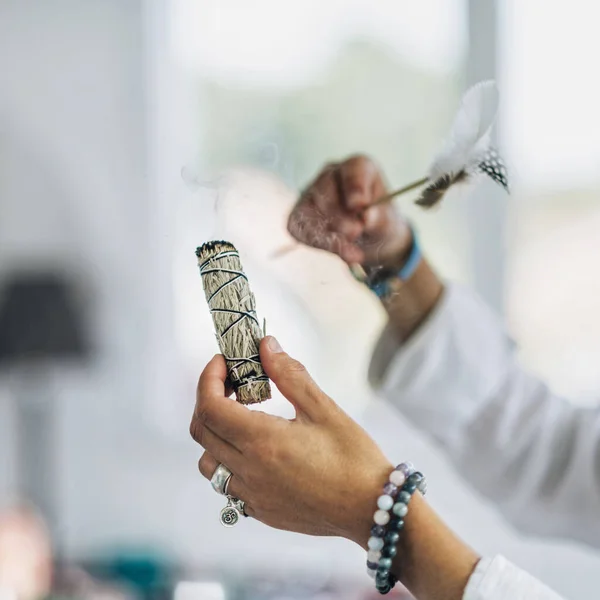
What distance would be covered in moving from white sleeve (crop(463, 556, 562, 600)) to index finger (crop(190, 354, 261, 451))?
0.41 ft

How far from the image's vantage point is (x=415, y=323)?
1.93 feet

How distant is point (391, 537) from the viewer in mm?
343

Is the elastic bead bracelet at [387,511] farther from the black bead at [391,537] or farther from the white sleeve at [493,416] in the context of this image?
the white sleeve at [493,416]

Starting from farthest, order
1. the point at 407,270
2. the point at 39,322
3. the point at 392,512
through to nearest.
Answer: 1. the point at 39,322
2. the point at 407,270
3. the point at 392,512

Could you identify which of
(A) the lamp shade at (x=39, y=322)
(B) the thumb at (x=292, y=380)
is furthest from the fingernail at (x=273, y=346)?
(A) the lamp shade at (x=39, y=322)

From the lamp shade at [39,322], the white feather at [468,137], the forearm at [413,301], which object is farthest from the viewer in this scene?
the lamp shade at [39,322]

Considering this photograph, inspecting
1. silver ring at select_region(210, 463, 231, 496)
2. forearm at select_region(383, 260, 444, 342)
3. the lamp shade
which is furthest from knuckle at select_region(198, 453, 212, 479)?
the lamp shade

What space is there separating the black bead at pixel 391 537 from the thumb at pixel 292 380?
0.21ft

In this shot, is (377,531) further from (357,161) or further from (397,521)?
(357,161)

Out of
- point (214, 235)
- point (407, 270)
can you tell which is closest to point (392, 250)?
point (407, 270)

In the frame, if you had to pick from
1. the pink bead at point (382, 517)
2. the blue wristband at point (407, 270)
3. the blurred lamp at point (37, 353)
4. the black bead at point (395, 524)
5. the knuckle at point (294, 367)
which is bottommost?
the blurred lamp at point (37, 353)

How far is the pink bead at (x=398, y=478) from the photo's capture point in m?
0.34

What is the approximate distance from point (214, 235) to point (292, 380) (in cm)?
11

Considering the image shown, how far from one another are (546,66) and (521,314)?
1.04 feet
